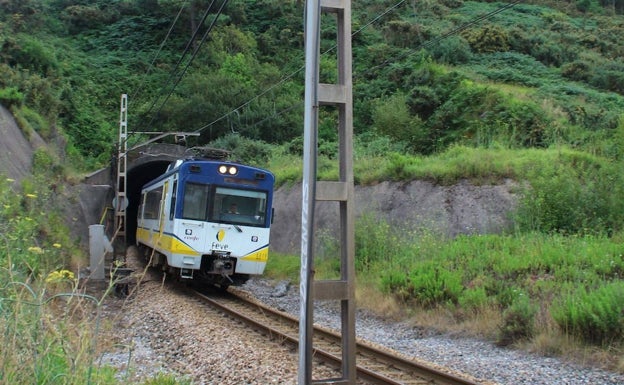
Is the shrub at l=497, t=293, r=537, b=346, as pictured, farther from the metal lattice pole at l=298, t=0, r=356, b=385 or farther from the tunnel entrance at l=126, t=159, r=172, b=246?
the tunnel entrance at l=126, t=159, r=172, b=246

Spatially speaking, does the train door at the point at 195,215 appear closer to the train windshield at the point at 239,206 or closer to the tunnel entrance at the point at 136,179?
the train windshield at the point at 239,206

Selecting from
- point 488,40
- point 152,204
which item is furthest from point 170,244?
point 488,40

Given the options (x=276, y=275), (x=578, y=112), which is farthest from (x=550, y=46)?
(x=276, y=275)

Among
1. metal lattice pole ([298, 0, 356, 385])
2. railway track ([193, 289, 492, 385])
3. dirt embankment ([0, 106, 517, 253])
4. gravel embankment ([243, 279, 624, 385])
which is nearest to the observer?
metal lattice pole ([298, 0, 356, 385])

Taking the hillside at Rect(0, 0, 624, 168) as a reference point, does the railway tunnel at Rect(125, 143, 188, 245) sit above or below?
below

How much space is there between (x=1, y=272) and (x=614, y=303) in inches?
313

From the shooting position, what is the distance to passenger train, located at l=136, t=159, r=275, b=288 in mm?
14484

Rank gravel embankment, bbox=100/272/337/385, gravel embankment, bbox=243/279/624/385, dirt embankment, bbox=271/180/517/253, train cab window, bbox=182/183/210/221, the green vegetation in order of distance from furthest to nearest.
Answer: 1. dirt embankment, bbox=271/180/517/253
2. train cab window, bbox=182/183/210/221
3. the green vegetation
4. gravel embankment, bbox=243/279/624/385
5. gravel embankment, bbox=100/272/337/385

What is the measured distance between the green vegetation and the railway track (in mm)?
2342

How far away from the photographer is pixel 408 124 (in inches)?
990

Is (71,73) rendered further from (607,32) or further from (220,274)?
(607,32)

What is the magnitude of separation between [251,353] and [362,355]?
1.64 meters

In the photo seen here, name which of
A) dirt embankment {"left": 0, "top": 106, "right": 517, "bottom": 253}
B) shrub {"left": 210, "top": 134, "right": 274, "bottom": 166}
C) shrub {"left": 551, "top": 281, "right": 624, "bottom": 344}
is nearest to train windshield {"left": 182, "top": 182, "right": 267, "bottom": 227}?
dirt embankment {"left": 0, "top": 106, "right": 517, "bottom": 253}

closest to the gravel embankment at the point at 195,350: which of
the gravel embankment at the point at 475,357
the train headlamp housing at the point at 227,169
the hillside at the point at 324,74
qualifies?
the gravel embankment at the point at 475,357
